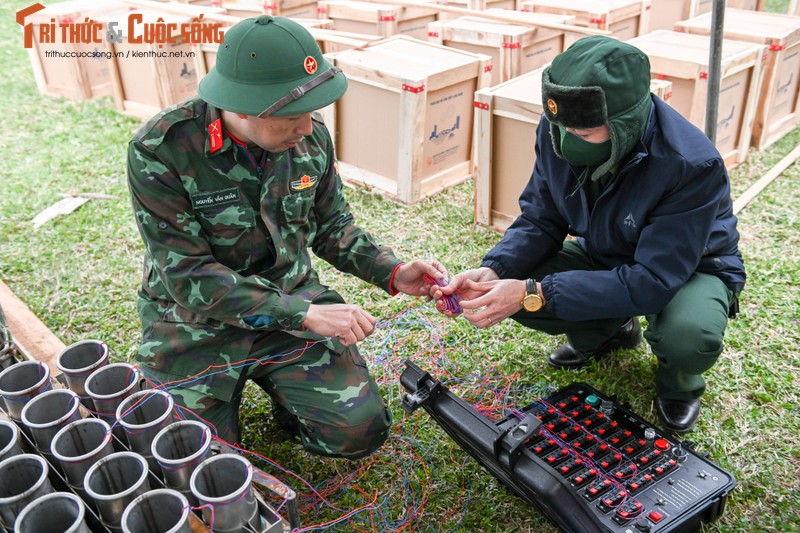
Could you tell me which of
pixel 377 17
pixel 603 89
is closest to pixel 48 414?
pixel 603 89

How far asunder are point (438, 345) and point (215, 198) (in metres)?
1.39

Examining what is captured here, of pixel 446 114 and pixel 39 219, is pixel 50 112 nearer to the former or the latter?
pixel 39 219

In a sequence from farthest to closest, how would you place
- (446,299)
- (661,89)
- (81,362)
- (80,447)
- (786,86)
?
1. (786,86)
2. (661,89)
3. (446,299)
4. (81,362)
5. (80,447)

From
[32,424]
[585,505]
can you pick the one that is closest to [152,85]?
[32,424]

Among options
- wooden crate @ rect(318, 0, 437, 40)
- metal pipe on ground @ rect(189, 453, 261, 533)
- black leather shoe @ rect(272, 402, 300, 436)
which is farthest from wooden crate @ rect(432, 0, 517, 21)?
metal pipe on ground @ rect(189, 453, 261, 533)

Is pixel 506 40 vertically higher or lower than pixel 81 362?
higher

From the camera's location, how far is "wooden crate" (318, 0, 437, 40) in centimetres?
601

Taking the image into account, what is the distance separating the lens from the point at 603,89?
2148 mm

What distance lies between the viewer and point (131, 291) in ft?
12.4

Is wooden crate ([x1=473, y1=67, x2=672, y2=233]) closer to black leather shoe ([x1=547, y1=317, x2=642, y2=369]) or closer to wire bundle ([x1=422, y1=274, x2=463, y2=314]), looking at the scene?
black leather shoe ([x1=547, y1=317, x2=642, y2=369])

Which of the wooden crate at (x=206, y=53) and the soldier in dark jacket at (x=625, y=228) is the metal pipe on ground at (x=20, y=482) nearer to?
the soldier in dark jacket at (x=625, y=228)

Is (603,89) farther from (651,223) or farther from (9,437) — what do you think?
(9,437)

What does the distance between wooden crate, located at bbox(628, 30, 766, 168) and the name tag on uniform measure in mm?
3174

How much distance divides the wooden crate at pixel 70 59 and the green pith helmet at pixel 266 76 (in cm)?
474
